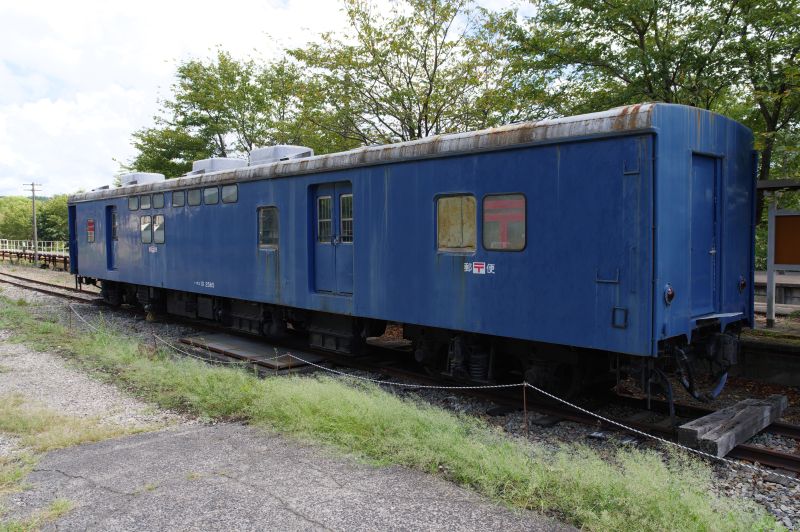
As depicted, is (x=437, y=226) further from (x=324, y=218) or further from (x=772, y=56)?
(x=772, y=56)

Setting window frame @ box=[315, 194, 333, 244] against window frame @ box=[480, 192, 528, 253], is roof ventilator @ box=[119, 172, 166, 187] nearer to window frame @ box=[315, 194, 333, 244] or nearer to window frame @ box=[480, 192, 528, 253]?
window frame @ box=[315, 194, 333, 244]

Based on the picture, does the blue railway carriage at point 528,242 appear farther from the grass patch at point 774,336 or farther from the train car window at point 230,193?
the grass patch at point 774,336

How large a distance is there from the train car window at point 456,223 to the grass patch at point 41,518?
4586 mm

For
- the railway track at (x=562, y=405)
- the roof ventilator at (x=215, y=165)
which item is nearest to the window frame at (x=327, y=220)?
the railway track at (x=562, y=405)

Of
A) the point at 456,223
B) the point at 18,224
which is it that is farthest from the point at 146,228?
the point at 18,224

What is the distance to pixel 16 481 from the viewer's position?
5141 millimetres

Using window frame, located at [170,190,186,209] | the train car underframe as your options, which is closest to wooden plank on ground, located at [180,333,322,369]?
the train car underframe

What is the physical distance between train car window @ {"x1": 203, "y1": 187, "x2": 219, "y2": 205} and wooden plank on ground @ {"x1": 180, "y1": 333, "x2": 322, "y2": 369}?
255 cm

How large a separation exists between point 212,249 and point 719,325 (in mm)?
8663

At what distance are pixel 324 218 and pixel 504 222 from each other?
11.6 feet

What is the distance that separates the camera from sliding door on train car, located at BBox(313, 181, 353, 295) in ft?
30.3

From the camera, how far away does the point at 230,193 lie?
1145cm

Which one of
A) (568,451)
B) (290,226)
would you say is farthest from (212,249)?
(568,451)

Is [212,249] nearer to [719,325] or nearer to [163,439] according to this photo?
[163,439]
